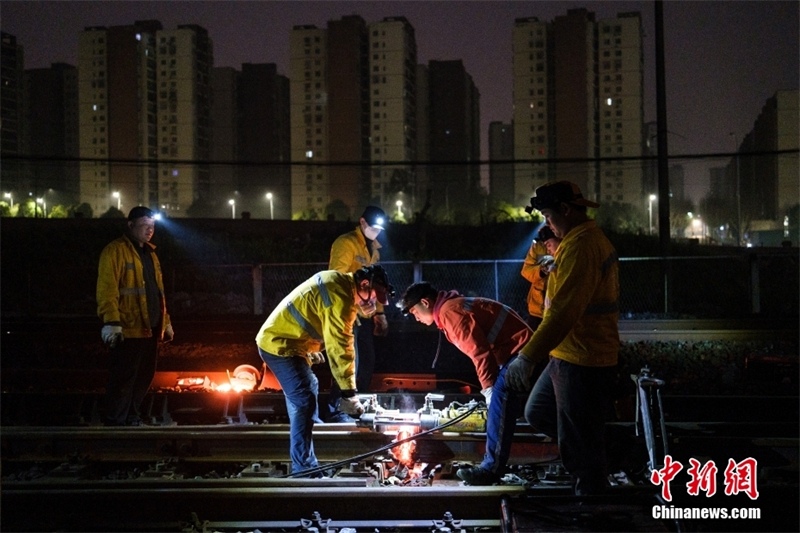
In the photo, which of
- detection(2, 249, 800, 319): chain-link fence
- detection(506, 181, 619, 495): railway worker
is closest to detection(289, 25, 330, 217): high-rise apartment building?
detection(2, 249, 800, 319): chain-link fence

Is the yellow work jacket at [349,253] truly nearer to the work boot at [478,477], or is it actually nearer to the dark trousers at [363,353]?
the dark trousers at [363,353]

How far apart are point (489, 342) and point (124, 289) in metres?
4.17

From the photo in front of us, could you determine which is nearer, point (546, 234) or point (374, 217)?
point (546, 234)

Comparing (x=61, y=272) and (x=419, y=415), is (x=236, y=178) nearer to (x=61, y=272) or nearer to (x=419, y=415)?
(x=61, y=272)

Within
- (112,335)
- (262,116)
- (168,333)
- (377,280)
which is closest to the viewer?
(377,280)

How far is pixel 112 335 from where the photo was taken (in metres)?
7.27

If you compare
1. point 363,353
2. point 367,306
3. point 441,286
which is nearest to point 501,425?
point 367,306

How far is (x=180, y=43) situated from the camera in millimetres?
74625

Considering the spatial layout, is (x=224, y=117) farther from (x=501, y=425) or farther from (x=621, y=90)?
(x=501, y=425)

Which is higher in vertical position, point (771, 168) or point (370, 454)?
point (771, 168)

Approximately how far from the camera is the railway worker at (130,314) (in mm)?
7348

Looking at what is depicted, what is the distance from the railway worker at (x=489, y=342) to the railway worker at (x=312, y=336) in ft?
1.34

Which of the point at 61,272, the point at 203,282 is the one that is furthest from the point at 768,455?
the point at 61,272

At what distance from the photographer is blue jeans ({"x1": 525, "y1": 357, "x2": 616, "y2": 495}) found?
182 inches
